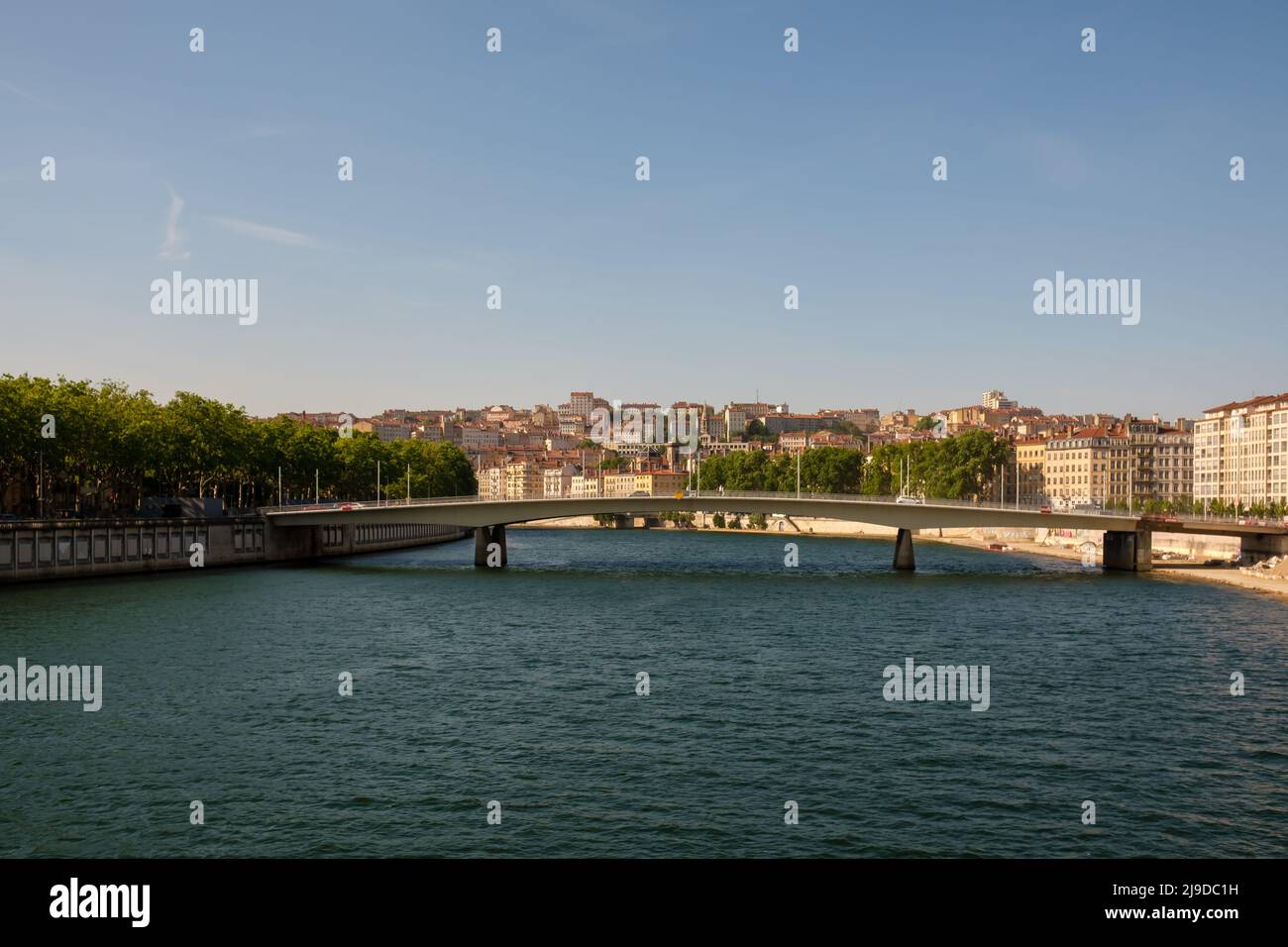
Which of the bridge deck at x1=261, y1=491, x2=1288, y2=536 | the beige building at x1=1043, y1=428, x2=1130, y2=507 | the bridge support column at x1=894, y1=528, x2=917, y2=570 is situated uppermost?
the beige building at x1=1043, y1=428, x2=1130, y2=507

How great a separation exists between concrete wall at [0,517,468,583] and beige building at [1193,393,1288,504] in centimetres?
9556

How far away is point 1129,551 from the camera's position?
77.6m

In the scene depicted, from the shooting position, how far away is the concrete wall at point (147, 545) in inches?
2391

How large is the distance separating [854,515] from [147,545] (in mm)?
45540

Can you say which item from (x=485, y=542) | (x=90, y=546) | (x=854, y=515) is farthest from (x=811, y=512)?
(x=90, y=546)

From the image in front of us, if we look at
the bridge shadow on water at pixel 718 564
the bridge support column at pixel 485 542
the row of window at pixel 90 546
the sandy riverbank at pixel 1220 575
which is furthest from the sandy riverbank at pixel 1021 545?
the row of window at pixel 90 546

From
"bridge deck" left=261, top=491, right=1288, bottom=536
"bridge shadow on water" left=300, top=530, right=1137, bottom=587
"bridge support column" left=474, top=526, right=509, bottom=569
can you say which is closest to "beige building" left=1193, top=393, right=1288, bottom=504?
"bridge shadow on water" left=300, top=530, right=1137, bottom=587

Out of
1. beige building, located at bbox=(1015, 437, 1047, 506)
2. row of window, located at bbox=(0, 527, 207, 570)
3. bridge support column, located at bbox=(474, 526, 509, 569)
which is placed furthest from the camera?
beige building, located at bbox=(1015, 437, 1047, 506)

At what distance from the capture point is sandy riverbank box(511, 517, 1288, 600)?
66688 millimetres

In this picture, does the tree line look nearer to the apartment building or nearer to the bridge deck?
the bridge deck

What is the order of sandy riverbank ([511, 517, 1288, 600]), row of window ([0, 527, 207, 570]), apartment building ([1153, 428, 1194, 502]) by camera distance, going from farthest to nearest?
apartment building ([1153, 428, 1194, 502]) < sandy riverbank ([511, 517, 1288, 600]) < row of window ([0, 527, 207, 570])

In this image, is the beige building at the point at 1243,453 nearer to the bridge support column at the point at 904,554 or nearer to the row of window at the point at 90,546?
the bridge support column at the point at 904,554
